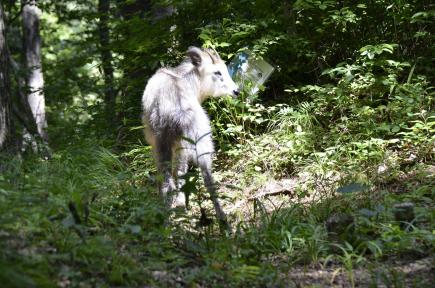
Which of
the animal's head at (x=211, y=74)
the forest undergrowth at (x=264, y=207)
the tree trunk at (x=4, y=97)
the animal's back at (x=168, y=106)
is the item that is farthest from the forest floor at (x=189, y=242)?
the animal's head at (x=211, y=74)

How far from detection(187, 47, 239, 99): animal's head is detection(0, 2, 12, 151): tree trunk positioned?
7.24ft

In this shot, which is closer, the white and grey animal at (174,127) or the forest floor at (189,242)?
the forest floor at (189,242)

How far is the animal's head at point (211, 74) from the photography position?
6910 mm

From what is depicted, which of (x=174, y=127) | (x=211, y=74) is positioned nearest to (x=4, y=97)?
(x=174, y=127)

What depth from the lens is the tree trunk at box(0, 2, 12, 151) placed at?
21.9 ft

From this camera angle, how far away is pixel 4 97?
674cm

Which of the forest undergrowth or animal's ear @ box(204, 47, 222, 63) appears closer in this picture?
the forest undergrowth

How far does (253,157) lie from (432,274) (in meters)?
3.56

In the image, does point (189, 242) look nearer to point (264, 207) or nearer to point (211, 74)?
point (264, 207)

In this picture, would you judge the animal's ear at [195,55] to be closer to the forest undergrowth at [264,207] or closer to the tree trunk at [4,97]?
the forest undergrowth at [264,207]

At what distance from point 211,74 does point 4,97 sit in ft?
8.10

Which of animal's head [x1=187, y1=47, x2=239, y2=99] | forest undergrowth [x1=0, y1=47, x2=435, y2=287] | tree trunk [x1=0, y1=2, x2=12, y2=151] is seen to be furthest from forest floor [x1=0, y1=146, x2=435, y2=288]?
animal's head [x1=187, y1=47, x2=239, y2=99]

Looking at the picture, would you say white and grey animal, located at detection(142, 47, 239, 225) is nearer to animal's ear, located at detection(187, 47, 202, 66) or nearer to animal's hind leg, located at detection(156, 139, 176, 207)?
animal's hind leg, located at detection(156, 139, 176, 207)

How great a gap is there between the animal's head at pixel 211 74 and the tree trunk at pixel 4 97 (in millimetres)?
2206
